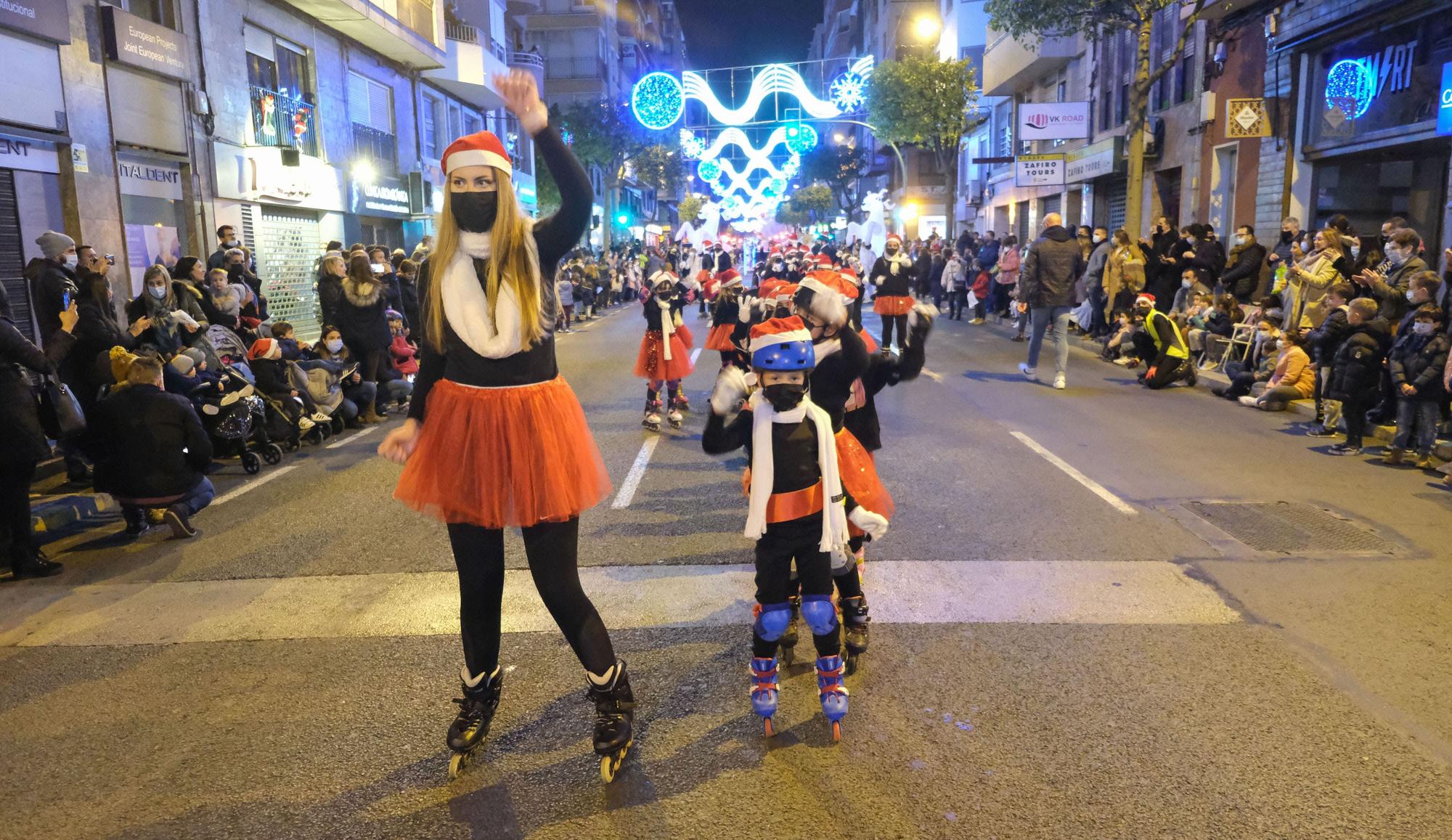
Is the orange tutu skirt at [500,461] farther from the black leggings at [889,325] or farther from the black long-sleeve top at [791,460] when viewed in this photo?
the black leggings at [889,325]

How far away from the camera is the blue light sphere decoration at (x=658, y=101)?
1983cm

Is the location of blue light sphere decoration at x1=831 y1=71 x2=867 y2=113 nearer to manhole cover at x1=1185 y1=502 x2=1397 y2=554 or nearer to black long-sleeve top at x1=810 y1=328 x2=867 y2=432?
manhole cover at x1=1185 y1=502 x2=1397 y2=554

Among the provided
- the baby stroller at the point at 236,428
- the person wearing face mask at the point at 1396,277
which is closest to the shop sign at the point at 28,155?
the baby stroller at the point at 236,428

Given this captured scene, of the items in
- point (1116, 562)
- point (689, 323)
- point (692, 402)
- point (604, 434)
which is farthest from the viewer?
point (689, 323)

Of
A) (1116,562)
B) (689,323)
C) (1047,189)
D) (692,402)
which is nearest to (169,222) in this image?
(692,402)

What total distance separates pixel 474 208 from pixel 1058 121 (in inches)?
892

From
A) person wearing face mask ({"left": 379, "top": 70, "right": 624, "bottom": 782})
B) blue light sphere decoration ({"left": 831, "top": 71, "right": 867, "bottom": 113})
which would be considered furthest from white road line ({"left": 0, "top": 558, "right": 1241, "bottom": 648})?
blue light sphere decoration ({"left": 831, "top": 71, "right": 867, "bottom": 113})

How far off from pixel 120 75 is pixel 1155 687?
16.3 meters

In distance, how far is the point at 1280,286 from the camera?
43.2 ft

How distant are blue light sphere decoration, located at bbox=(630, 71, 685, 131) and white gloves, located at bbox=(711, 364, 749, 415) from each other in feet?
55.5

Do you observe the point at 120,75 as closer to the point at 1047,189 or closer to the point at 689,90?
the point at 689,90

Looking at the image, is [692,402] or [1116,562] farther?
[692,402]

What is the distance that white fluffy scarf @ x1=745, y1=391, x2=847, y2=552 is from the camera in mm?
3697

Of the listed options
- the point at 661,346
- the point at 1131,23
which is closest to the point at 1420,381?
the point at 661,346
